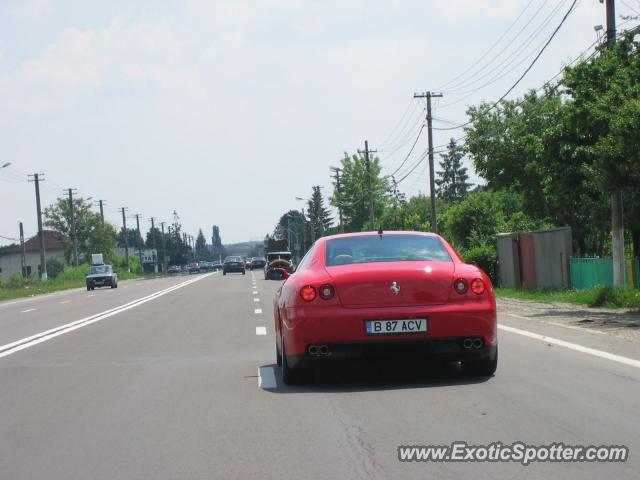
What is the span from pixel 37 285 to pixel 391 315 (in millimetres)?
65887

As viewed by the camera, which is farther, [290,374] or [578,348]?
[578,348]

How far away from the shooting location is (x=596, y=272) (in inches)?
924

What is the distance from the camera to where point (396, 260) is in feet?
28.6

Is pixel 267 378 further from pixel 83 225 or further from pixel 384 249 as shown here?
pixel 83 225

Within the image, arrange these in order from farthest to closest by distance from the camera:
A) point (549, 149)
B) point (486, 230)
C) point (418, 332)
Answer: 1. point (486, 230)
2. point (549, 149)
3. point (418, 332)

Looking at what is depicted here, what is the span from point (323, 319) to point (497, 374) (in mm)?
1892

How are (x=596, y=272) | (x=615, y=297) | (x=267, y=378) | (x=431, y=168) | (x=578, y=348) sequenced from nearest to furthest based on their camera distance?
(x=267, y=378)
(x=578, y=348)
(x=615, y=297)
(x=596, y=272)
(x=431, y=168)

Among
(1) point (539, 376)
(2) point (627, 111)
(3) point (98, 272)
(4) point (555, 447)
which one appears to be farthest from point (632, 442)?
(3) point (98, 272)

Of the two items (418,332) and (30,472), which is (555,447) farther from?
(30,472)

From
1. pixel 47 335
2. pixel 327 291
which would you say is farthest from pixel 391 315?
pixel 47 335

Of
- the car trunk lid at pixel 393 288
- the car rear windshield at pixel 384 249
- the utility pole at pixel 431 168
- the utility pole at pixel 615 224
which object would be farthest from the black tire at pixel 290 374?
the utility pole at pixel 431 168

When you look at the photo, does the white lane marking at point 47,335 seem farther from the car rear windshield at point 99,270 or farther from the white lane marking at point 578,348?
the car rear windshield at point 99,270

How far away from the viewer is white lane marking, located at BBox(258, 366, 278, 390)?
8.89 meters

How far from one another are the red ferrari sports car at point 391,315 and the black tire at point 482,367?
115mm
